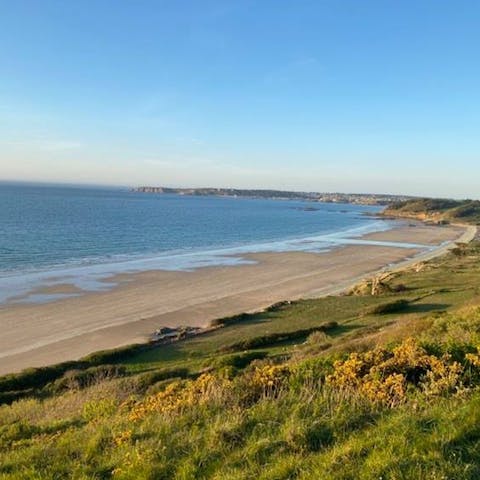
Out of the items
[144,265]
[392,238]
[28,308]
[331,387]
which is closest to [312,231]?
[392,238]

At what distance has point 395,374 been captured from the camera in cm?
915

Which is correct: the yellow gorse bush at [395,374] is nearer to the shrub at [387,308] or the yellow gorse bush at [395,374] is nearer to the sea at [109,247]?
the shrub at [387,308]

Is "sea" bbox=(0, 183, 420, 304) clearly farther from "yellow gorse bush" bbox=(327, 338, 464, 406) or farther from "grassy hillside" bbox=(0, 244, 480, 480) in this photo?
"yellow gorse bush" bbox=(327, 338, 464, 406)

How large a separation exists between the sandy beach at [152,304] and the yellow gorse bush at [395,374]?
20.6 metres

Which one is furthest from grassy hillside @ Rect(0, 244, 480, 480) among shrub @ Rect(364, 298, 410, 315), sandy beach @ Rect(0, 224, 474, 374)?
sandy beach @ Rect(0, 224, 474, 374)

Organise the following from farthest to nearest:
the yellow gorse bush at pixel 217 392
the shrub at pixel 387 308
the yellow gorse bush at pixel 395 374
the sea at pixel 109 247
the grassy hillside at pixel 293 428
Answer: the sea at pixel 109 247
the shrub at pixel 387 308
the yellow gorse bush at pixel 217 392
the yellow gorse bush at pixel 395 374
the grassy hillside at pixel 293 428

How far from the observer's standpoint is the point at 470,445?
6.34 meters

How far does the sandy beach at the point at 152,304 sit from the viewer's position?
3045cm

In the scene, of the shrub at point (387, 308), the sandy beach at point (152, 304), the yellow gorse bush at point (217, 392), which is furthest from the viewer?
the sandy beach at point (152, 304)

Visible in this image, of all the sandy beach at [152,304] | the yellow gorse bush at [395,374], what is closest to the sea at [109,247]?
the sandy beach at [152,304]

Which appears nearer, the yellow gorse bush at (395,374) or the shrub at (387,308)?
the yellow gorse bush at (395,374)

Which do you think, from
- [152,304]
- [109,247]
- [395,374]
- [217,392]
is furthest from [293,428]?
[109,247]

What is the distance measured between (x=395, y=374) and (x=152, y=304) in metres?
33.9

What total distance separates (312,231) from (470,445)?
116m
